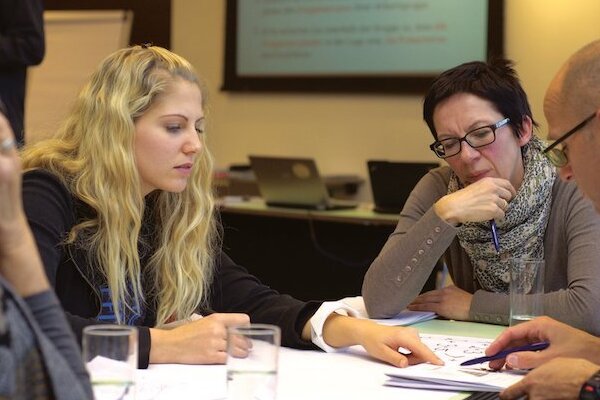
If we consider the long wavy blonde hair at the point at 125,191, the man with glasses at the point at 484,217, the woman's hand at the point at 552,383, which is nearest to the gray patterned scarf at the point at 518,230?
the man with glasses at the point at 484,217

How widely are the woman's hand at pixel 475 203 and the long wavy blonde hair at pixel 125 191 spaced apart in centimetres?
59

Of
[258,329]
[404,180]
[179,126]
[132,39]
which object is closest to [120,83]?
[179,126]

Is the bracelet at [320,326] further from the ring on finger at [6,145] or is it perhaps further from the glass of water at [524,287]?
the ring on finger at [6,145]

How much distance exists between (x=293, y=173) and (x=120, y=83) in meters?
2.53

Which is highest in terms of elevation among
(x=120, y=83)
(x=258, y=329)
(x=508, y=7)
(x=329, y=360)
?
(x=508, y=7)

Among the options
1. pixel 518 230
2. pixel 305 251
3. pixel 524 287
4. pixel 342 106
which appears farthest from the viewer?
pixel 342 106

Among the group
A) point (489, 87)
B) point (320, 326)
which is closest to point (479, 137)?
point (489, 87)

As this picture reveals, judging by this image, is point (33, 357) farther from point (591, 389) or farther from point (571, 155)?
point (571, 155)

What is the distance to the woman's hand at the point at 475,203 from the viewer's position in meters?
2.46

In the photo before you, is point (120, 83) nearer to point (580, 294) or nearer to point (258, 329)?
point (258, 329)

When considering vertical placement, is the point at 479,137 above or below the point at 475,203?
above

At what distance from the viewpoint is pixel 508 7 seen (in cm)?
517

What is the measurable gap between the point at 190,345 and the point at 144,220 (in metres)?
0.50

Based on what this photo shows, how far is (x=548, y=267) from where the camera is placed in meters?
2.58
